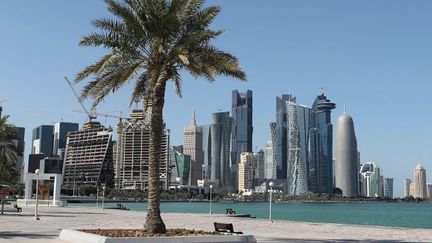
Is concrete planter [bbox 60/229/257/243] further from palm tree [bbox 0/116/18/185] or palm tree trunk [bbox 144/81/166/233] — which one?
palm tree [bbox 0/116/18/185]

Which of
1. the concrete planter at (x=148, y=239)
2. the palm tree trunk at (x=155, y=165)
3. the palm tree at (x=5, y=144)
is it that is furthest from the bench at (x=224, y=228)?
the palm tree at (x=5, y=144)

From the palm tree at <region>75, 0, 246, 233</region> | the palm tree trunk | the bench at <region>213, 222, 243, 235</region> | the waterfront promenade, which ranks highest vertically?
the palm tree at <region>75, 0, 246, 233</region>

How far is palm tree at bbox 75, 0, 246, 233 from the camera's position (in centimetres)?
2038

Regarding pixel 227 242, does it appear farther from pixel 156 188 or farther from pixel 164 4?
pixel 164 4

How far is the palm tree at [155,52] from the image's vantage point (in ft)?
66.8

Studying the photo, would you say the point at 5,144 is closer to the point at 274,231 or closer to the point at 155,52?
the point at 274,231

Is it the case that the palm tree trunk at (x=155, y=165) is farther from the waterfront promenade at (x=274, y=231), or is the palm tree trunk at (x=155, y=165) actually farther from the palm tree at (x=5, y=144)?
the palm tree at (x=5, y=144)

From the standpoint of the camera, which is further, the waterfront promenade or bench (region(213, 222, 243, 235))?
the waterfront promenade

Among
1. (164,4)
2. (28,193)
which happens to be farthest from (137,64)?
(28,193)

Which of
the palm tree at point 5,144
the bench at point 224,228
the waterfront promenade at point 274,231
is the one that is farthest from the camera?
the palm tree at point 5,144

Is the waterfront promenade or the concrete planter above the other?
the concrete planter

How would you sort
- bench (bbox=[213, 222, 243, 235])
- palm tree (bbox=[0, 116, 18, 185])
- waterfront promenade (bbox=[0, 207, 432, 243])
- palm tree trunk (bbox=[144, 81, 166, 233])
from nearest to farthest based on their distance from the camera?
palm tree trunk (bbox=[144, 81, 166, 233]) → bench (bbox=[213, 222, 243, 235]) → waterfront promenade (bbox=[0, 207, 432, 243]) → palm tree (bbox=[0, 116, 18, 185])

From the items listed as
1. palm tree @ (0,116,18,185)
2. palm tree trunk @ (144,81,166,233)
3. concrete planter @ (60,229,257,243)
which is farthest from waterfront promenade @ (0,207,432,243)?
palm tree @ (0,116,18,185)

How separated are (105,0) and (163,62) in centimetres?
323
